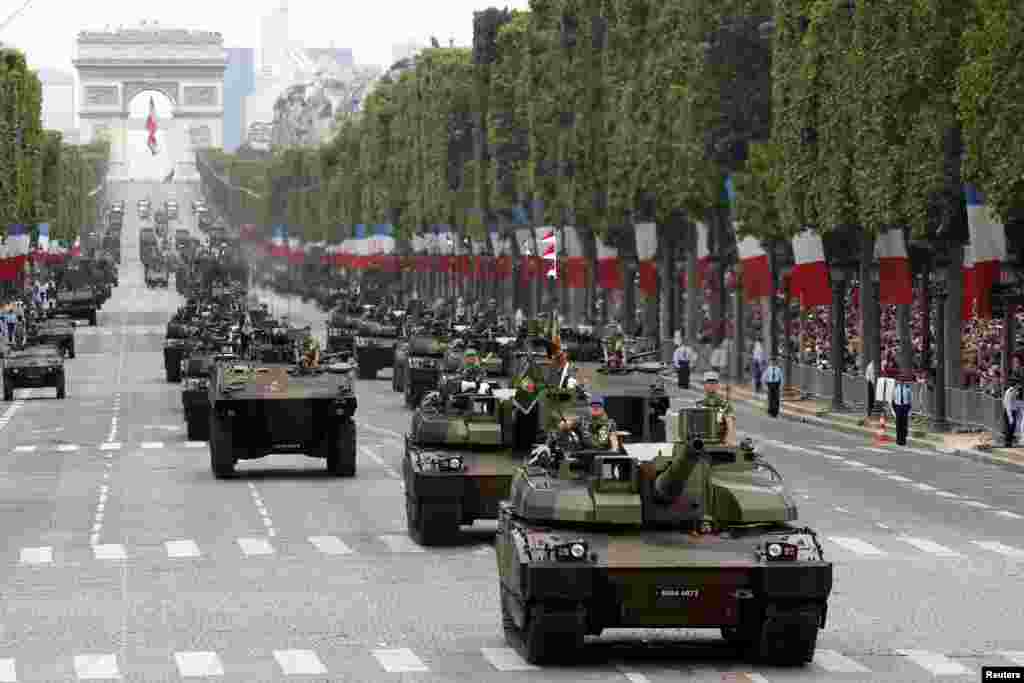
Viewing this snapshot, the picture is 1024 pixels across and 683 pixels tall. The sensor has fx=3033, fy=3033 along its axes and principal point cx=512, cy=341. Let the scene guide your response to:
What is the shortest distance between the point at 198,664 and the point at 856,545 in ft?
41.5

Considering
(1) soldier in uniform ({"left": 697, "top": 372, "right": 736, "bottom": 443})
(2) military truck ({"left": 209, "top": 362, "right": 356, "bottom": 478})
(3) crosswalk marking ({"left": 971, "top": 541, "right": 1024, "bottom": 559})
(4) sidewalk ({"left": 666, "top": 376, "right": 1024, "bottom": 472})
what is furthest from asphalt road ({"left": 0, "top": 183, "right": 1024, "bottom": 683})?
(1) soldier in uniform ({"left": 697, "top": 372, "right": 736, "bottom": 443})

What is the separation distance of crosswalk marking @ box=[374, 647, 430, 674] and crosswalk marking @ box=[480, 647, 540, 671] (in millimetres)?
544

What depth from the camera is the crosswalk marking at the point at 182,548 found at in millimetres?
33750

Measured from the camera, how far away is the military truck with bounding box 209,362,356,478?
1801 inches

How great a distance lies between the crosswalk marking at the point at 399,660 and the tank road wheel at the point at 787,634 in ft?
8.45

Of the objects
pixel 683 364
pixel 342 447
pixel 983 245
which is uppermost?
pixel 983 245

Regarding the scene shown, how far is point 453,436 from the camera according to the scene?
3469 centimetres

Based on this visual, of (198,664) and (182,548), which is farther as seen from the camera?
(182,548)

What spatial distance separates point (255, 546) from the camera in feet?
114

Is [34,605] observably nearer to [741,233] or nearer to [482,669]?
[482,669]

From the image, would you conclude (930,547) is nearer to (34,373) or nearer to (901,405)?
(901,405)

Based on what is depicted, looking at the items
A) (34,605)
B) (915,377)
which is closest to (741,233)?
(915,377)

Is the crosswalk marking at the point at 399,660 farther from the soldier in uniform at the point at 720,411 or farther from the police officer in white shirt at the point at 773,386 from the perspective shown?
the police officer in white shirt at the point at 773,386

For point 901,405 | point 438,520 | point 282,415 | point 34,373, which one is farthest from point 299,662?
point 34,373
